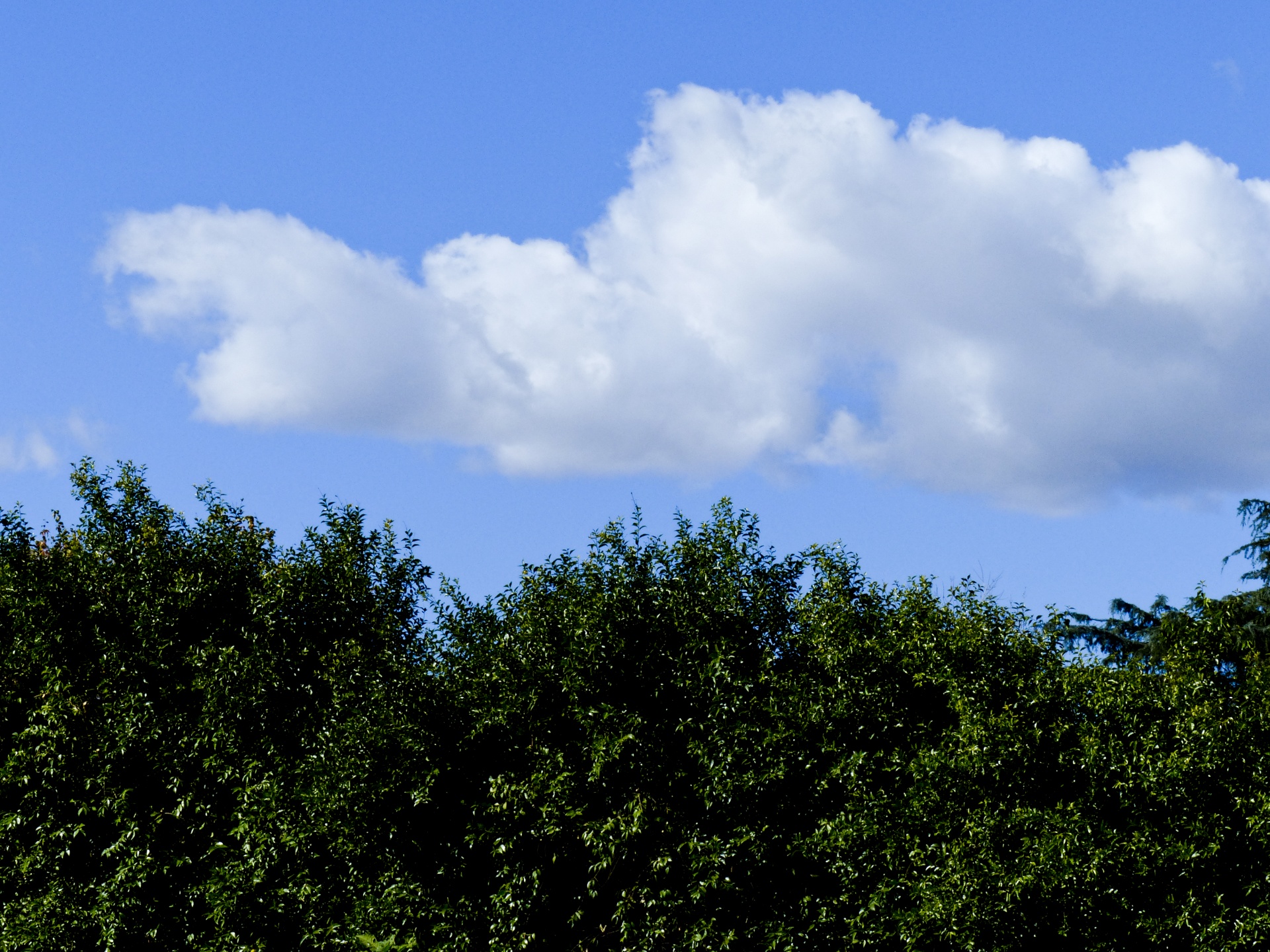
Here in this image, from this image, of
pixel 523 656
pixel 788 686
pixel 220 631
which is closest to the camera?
pixel 788 686

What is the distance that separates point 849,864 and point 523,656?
4620mm

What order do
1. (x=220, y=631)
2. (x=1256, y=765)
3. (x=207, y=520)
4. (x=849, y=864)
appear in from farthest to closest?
(x=207, y=520) → (x=220, y=631) → (x=849, y=864) → (x=1256, y=765)

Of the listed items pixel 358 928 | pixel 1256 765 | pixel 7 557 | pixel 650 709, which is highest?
pixel 7 557

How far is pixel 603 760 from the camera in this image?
14.4m

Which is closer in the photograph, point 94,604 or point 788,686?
point 788,686

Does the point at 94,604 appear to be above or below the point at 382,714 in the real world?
above

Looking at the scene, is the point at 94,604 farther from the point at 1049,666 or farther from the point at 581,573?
the point at 1049,666

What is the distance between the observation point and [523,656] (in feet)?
51.3

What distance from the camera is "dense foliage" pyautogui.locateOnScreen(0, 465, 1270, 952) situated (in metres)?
12.8

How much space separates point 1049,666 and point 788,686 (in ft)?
9.50

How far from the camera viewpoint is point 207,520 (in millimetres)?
19203

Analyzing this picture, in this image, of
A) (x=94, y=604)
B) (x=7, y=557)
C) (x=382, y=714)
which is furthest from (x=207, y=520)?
(x=382, y=714)

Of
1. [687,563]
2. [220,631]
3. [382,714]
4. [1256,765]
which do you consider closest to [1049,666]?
[1256,765]

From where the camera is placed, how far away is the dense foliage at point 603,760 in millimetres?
12781
